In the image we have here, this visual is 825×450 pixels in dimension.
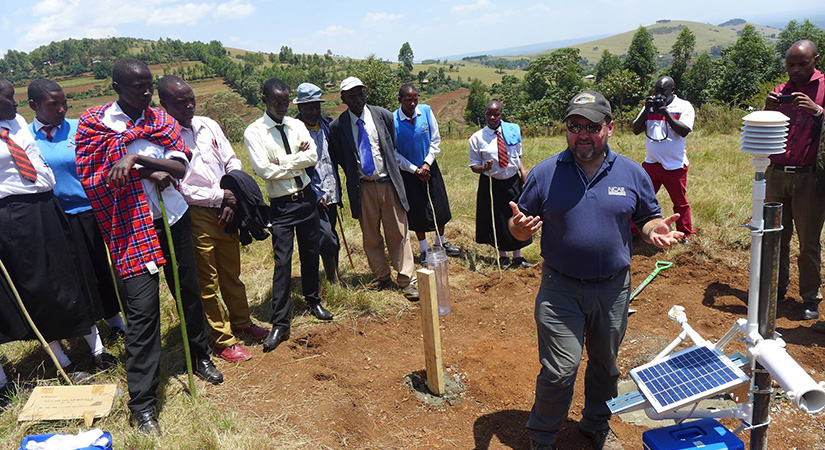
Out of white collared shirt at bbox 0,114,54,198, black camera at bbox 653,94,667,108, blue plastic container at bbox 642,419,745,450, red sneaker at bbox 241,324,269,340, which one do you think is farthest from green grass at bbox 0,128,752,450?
blue plastic container at bbox 642,419,745,450

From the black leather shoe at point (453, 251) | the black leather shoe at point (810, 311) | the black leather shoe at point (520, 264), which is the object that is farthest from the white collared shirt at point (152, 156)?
the black leather shoe at point (810, 311)

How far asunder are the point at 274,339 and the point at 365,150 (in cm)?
193

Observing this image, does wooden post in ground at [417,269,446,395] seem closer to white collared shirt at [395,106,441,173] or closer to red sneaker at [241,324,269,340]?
red sneaker at [241,324,269,340]

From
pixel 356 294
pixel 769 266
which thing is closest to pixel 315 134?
pixel 356 294

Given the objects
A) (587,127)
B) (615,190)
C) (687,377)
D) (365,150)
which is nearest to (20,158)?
(365,150)

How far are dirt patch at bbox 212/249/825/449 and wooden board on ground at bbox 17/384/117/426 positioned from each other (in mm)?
692

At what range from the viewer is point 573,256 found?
2.52m

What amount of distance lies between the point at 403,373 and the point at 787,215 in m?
3.48

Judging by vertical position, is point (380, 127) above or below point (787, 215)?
above

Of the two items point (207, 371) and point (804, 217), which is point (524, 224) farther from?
point (804, 217)

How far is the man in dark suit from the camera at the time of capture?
15.6 feet

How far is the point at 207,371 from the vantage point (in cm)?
366

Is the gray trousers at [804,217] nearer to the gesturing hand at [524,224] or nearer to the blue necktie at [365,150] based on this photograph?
the gesturing hand at [524,224]

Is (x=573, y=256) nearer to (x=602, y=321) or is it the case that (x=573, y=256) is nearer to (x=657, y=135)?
(x=602, y=321)
